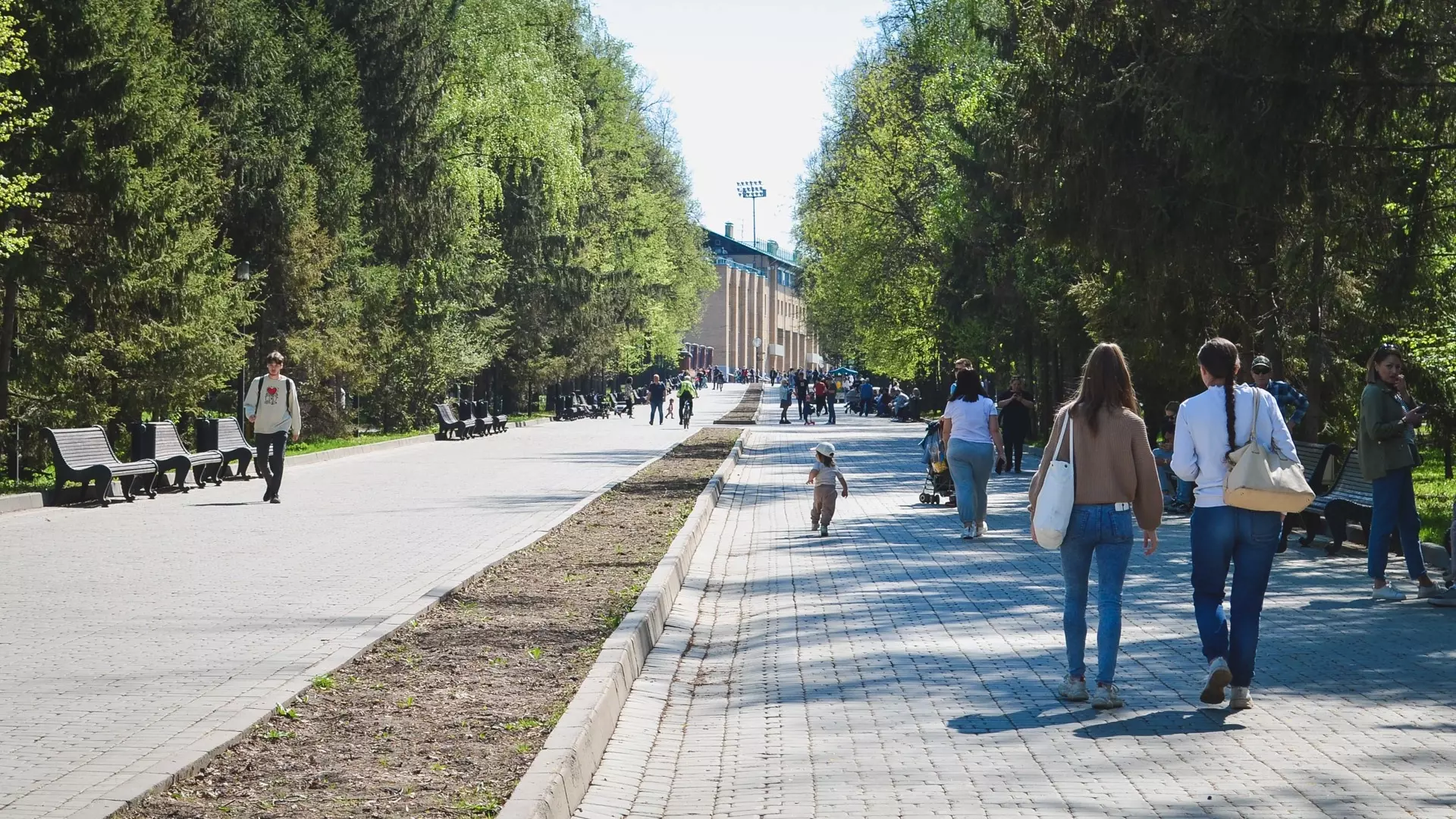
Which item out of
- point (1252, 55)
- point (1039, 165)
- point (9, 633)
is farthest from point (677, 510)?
point (9, 633)

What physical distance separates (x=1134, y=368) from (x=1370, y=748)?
23.1 metres

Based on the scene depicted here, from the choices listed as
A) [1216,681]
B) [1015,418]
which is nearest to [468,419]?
[1015,418]

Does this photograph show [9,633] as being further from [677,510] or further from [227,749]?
[677,510]

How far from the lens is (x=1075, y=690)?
784 cm

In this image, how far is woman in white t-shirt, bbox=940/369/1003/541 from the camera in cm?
1683

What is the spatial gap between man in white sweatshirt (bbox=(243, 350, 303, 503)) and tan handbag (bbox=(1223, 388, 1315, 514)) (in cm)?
1461

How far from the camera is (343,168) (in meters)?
39.8

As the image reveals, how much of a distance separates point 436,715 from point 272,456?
14160mm

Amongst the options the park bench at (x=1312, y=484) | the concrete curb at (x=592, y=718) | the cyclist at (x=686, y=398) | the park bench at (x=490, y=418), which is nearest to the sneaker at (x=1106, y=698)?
the concrete curb at (x=592, y=718)

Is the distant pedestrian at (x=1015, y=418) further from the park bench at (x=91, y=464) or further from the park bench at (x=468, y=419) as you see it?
the park bench at (x=468, y=419)

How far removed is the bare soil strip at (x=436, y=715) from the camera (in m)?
5.73

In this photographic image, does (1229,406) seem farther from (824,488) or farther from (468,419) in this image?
(468,419)

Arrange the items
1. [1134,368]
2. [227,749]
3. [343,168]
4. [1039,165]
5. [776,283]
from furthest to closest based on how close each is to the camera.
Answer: [776,283] < [343,168] < [1134,368] < [1039,165] < [227,749]

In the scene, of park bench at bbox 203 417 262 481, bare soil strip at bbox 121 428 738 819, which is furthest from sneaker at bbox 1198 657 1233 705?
park bench at bbox 203 417 262 481
